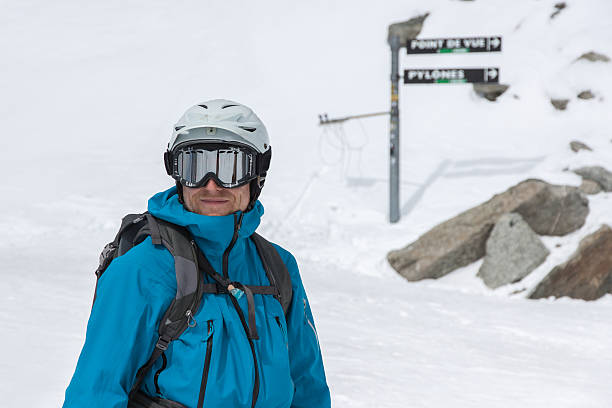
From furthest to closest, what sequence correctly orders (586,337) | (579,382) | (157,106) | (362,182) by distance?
(157,106), (362,182), (586,337), (579,382)

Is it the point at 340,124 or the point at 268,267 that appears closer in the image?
the point at 268,267

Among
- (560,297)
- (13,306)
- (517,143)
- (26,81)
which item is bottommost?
(560,297)

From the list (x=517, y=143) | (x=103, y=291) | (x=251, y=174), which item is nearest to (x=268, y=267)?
(x=251, y=174)

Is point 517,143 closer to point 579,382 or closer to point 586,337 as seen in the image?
point 586,337

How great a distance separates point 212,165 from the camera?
83.0 inches

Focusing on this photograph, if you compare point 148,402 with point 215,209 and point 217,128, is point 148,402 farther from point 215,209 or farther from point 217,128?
point 217,128

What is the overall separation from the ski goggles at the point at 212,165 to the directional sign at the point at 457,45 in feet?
33.7

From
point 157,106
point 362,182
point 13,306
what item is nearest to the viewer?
point 13,306

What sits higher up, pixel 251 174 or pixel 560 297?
pixel 251 174

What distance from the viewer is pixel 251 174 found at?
217 cm

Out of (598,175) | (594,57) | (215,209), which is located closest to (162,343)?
(215,209)

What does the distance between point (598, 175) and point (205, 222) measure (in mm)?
11198

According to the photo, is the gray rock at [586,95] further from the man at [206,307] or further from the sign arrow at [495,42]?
the man at [206,307]

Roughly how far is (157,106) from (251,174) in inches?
632
